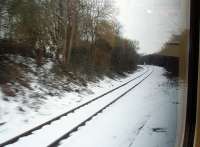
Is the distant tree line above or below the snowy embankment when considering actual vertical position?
above

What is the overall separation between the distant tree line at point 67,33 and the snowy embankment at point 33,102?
68 mm

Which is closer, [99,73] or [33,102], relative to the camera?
[33,102]

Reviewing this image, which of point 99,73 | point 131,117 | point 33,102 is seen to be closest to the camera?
point 33,102

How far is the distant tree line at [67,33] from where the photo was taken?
4.06 ft

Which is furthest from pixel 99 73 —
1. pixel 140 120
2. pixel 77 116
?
pixel 140 120

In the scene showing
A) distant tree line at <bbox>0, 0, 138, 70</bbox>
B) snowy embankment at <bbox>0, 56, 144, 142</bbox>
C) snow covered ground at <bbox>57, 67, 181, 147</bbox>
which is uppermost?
distant tree line at <bbox>0, 0, 138, 70</bbox>

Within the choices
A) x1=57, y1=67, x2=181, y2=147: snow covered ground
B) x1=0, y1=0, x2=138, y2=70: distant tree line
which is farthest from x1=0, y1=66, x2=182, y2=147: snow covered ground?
x1=0, y1=0, x2=138, y2=70: distant tree line

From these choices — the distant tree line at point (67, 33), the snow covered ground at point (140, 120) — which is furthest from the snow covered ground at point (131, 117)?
the distant tree line at point (67, 33)

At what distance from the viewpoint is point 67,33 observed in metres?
1.50

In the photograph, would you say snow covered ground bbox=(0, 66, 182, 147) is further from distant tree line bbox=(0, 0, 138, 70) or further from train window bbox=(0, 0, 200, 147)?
distant tree line bbox=(0, 0, 138, 70)

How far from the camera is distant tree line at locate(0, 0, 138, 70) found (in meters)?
1.24

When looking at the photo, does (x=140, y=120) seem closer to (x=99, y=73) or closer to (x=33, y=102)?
(x=99, y=73)

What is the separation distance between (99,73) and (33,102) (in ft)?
1.56

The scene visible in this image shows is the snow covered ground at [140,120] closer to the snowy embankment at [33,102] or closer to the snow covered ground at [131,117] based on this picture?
the snow covered ground at [131,117]
